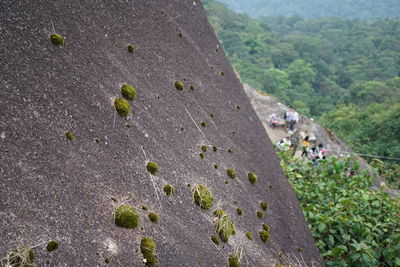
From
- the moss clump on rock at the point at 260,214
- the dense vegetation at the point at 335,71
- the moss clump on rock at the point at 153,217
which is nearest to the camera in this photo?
the moss clump on rock at the point at 153,217

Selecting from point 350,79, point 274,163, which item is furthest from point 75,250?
point 350,79

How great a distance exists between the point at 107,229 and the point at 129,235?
11.5 inches

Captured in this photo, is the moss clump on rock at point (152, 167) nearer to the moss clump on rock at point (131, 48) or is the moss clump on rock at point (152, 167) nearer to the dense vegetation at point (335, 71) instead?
the moss clump on rock at point (131, 48)

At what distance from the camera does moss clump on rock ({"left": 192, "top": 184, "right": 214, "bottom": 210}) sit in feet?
18.2

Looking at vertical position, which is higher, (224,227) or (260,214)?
(224,227)

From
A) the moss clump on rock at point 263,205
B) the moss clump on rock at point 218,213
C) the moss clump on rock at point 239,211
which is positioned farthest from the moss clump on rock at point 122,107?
the moss clump on rock at point 263,205

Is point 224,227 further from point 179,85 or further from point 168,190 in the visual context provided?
point 179,85

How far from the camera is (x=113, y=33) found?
19.5 feet

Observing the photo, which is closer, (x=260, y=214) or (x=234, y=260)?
(x=234, y=260)

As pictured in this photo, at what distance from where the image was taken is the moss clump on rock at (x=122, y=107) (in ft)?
17.2

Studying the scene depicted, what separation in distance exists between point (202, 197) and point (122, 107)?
69.4 inches

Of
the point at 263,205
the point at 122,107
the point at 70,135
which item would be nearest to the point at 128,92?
the point at 122,107

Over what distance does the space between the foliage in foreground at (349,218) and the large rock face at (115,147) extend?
806 mm

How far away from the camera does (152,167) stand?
5.26 metres
